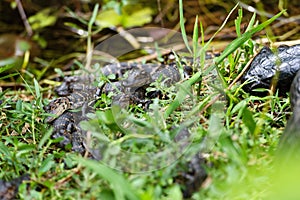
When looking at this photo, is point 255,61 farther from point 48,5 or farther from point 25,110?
point 48,5

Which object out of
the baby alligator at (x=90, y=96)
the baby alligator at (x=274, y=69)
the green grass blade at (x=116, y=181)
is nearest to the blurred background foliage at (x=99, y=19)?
the baby alligator at (x=90, y=96)

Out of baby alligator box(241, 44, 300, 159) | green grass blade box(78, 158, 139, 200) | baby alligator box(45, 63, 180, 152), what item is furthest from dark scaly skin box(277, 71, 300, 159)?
baby alligator box(45, 63, 180, 152)

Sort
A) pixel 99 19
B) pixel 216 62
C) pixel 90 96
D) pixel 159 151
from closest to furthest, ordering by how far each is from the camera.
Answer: pixel 159 151 < pixel 216 62 < pixel 90 96 < pixel 99 19

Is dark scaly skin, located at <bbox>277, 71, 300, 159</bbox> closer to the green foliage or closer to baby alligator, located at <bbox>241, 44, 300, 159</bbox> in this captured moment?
baby alligator, located at <bbox>241, 44, 300, 159</bbox>

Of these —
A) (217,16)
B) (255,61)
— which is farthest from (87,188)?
(217,16)

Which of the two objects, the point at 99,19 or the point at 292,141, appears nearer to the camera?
the point at 292,141

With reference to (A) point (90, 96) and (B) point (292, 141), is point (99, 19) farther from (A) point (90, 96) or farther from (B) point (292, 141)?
(B) point (292, 141)

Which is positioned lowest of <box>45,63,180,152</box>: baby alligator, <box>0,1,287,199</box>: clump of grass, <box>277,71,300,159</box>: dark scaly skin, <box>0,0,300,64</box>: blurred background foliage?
<box>0,0,300,64</box>: blurred background foliage

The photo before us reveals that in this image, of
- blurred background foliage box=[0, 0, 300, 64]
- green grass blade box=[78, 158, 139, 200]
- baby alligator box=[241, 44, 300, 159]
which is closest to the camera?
green grass blade box=[78, 158, 139, 200]

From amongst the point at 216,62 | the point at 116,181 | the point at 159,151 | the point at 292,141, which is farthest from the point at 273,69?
the point at 116,181
